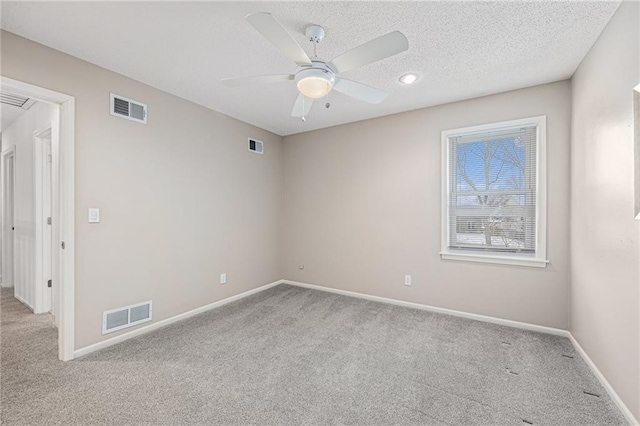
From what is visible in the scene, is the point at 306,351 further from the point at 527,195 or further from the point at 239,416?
the point at 527,195

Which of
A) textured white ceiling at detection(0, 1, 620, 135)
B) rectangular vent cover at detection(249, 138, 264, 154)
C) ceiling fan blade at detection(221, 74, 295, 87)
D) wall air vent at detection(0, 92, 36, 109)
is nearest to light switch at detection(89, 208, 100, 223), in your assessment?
textured white ceiling at detection(0, 1, 620, 135)

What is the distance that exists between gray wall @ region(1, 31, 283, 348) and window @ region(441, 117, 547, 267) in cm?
273

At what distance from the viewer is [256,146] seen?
13.8 feet

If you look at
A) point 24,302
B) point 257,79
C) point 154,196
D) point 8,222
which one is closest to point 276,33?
point 257,79

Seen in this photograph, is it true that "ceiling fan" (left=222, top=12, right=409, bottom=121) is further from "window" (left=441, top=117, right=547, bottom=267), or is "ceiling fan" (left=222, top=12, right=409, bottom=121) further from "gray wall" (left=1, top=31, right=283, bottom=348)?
"window" (left=441, top=117, right=547, bottom=267)

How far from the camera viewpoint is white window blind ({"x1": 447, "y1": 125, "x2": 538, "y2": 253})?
2961mm

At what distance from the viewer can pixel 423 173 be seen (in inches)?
137

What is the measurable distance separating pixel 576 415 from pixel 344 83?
2.61 m

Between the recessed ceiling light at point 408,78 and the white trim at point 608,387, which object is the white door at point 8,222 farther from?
the white trim at point 608,387

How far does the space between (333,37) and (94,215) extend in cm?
252

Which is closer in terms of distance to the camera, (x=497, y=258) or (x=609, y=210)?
(x=609, y=210)

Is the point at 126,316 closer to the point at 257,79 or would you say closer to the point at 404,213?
the point at 257,79

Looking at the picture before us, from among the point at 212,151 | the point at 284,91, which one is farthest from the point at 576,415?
the point at 212,151

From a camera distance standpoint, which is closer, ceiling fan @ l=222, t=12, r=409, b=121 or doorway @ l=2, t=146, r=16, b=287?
ceiling fan @ l=222, t=12, r=409, b=121
